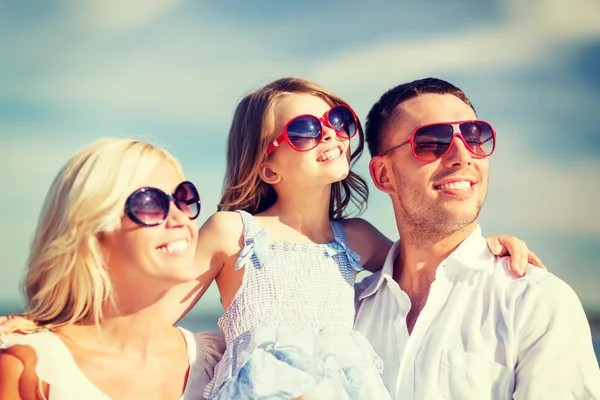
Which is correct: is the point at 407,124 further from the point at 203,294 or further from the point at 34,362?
the point at 34,362

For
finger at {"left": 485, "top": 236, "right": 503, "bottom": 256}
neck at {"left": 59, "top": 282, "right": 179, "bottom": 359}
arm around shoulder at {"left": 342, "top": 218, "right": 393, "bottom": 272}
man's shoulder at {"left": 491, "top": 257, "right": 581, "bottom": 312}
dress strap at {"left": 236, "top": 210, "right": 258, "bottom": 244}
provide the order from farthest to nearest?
arm around shoulder at {"left": 342, "top": 218, "right": 393, "bottom": 272} → finger at {"left": 485, "top": 236, "right": 503, "bottom": 256} → dress strap at {"left": 236, "top": 210, "right": 258, "bottom": 244} → man's shoulder at {"left": 491, "top": 257, "right": 581, "bottom": 312} → neck at {"left": 59, "top": 282, "right": 179, "bottom": 359}

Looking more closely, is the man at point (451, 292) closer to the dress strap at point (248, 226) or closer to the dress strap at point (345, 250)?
the dress strap at point (345, 250)

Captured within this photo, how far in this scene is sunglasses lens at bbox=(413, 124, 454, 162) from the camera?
4.66 metres

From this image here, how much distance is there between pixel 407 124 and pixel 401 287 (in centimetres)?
114

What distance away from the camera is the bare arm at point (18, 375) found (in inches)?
138

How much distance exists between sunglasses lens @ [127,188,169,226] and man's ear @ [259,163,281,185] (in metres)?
1.22

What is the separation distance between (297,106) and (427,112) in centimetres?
92

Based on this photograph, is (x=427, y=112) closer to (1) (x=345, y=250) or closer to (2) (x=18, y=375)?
(1) (x=345, y=250)

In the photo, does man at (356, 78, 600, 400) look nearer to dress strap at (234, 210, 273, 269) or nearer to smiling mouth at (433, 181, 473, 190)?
smiling mouth at (433, 181, 473, 190)

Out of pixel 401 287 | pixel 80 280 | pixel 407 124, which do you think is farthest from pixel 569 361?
pixel 80 280

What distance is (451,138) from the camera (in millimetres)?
4641

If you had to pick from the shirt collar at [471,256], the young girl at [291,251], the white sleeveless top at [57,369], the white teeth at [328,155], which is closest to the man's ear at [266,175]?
the young girl at [291,251]

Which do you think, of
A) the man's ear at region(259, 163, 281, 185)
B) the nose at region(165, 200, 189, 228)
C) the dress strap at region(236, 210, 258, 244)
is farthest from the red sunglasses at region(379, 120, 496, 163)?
the nose at region(165, 200, 189, 228)

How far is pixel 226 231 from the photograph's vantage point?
439 cm
